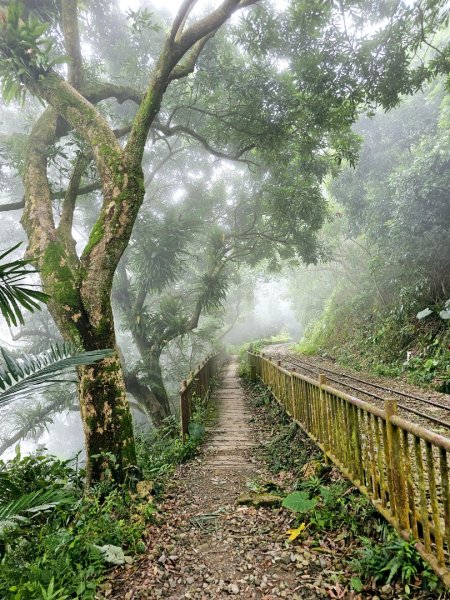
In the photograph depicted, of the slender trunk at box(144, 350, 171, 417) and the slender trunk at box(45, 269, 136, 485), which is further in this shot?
the slender trunk at box(144, 350, 171, 417)

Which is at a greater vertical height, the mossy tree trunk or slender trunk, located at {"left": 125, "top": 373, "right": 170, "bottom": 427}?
the mossy tree trunk

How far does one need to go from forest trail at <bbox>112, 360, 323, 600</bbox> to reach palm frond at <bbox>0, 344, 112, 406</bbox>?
185 centimetres

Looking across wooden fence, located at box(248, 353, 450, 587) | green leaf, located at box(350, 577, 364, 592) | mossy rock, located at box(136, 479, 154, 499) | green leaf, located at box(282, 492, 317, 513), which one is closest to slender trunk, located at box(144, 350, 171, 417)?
mossy rock, located at box(136, 479, 154, 499)

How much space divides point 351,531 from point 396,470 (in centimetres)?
87

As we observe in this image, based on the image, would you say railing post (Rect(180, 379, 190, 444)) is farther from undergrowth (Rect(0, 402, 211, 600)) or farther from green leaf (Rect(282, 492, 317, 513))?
green leaf (Rect(282, 492, 317, 513))

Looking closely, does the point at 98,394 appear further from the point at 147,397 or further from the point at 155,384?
the point at 147,397

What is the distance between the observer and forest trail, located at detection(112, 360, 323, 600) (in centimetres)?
268

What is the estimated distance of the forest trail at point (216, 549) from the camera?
2682 mm

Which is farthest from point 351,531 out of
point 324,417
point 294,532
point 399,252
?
point 399,252

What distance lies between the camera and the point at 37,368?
2.30 meters

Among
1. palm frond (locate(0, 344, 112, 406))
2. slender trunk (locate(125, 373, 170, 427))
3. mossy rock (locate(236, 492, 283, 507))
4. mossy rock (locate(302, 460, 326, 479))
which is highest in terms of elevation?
palm frond (locate(0, 344, 112, 406))

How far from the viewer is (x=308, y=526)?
3262 mm

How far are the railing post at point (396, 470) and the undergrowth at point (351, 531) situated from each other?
0.52ft

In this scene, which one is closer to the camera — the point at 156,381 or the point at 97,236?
the point at 97,236
